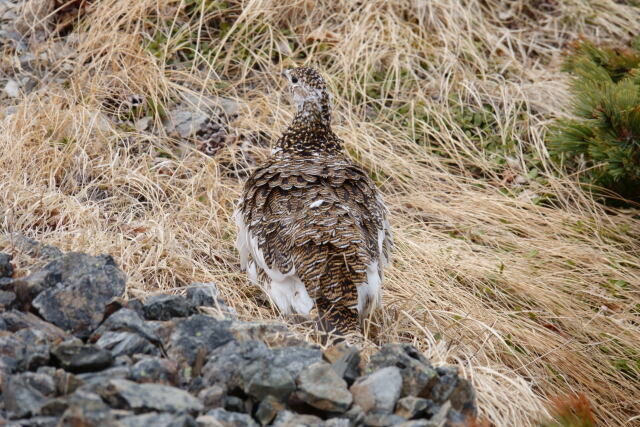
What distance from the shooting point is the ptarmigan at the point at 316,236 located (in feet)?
11.9

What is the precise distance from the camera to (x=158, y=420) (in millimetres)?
2283

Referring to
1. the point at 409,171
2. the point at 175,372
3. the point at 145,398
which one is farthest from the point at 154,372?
the point at 409,171

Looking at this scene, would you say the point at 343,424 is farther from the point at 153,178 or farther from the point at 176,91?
the point at 176,91

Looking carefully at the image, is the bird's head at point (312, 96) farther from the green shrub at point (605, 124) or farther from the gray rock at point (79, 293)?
the gray rock at point (79, 293)

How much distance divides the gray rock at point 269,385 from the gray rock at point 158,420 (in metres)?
0.29

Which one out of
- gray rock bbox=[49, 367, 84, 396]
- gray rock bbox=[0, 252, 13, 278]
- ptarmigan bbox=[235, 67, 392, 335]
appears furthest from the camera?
ptarmigan bbox=[235, 67, 392, 335]

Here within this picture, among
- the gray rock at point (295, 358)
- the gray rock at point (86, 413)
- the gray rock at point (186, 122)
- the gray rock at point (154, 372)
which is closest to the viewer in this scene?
the gray rock at point (86, 413)

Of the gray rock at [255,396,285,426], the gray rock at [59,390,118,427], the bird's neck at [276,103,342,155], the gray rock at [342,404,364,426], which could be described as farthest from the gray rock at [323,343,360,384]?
the bird's neck at [276,103,342,155]

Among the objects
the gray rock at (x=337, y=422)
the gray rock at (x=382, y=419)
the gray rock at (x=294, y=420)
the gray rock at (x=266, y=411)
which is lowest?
the gray rock at (x=382, y=419)

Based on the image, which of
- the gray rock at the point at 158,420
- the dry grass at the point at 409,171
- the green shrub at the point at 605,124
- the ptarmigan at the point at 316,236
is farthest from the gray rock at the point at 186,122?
the gray rock at the point at 158,420

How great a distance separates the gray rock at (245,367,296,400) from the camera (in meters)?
2.56

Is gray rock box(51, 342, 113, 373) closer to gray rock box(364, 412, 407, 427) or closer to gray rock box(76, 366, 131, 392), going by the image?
gray rock box(76, 366, 131, 392)

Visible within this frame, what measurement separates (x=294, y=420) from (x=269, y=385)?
0.42ft

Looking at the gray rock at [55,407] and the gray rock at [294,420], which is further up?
the gray rock at [55,407]
